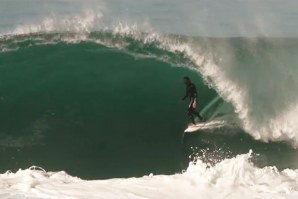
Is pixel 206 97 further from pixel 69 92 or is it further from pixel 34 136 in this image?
pixel 34 136

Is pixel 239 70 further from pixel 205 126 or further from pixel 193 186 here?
pixel 193 186

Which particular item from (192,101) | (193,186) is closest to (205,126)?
(192,101)

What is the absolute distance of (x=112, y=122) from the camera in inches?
461

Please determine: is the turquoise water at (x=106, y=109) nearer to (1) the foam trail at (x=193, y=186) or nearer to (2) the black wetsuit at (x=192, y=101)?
(2) the black wetsuit at (x=192, y=101)

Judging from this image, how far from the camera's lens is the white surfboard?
11.1 metres

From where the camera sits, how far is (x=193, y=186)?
6.04m

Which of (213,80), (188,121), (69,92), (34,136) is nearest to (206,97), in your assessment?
(213,80)

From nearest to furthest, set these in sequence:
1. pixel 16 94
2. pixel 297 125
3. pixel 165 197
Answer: pixel 165 197 < pixel 297 125 < pixel 16 94

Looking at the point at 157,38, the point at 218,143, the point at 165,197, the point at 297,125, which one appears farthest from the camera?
the point at 157,38

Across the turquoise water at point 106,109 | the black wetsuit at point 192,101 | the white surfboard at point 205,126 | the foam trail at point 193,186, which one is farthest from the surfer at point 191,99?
the foam trail at point 193,186

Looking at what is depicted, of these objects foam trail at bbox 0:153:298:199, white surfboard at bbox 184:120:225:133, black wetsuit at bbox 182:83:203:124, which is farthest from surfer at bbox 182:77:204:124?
foam trail at bbox 0:153:298:199

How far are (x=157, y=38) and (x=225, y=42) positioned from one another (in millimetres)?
2066

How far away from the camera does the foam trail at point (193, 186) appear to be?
585 cm

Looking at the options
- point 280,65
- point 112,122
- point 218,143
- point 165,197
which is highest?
point 280,65
